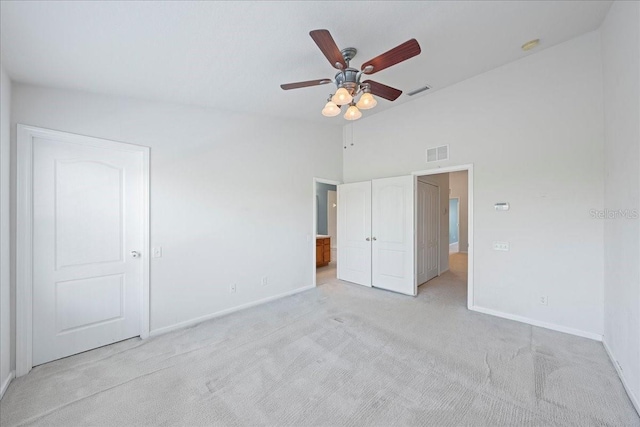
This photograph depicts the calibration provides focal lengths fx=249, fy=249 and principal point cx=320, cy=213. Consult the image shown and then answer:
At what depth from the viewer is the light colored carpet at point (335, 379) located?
174 centimetres

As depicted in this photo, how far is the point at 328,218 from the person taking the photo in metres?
8.91

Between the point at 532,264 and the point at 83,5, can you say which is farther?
the point at 532,264

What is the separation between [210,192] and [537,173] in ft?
13.5

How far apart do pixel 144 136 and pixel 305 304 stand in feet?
9.95

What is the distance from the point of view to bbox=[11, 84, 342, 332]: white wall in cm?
262

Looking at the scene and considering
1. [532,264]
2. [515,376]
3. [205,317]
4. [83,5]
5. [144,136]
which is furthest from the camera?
[205,317]

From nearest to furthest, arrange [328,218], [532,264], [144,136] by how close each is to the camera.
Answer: [144,136] → [532,264] → [328,218]

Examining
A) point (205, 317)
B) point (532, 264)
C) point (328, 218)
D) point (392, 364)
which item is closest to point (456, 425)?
point (392, 364)

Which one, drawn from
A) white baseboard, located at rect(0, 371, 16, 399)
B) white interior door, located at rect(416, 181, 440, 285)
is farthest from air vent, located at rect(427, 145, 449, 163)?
white baseboard, located at rect(0, 371, 16, 399)

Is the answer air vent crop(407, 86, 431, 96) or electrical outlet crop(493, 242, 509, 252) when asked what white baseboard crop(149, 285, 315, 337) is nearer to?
electrical outlet crop(493, 242, 509, 252)

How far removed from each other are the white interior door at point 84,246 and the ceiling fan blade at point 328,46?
7.74 ft

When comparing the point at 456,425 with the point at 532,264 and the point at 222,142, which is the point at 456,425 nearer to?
the point at 532,264

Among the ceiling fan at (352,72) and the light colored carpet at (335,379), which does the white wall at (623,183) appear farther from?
the ceiling fan at (352,72)

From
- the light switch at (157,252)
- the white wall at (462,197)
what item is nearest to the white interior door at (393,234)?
the light switch at (157,252)
